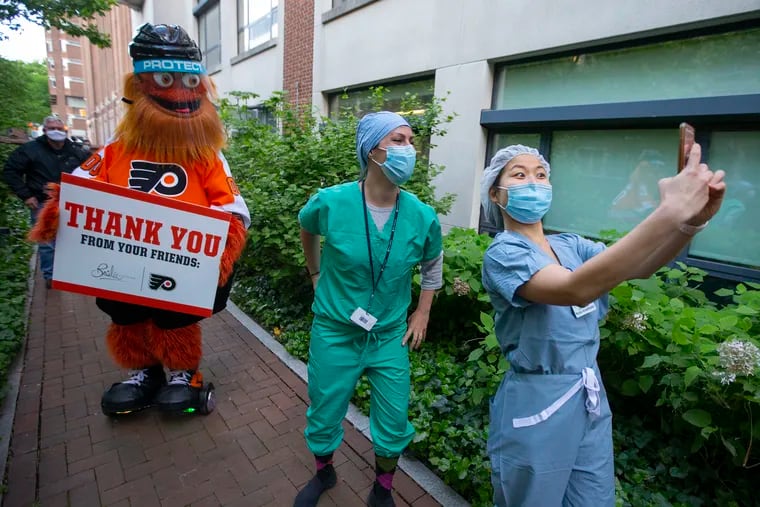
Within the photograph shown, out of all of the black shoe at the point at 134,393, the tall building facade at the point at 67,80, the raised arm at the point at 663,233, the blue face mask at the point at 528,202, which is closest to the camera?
the raised arm at the point at 663,233

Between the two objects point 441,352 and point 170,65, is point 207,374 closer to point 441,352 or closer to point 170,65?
point 441,352

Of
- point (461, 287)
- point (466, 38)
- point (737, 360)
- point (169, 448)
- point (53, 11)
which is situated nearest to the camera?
point (737, 360)

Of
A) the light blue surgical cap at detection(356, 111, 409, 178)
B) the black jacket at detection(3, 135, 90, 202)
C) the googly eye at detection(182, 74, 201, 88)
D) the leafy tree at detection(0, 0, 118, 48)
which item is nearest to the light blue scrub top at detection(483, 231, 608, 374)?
the light blue surgical cap at detection(356, 111, 409, 178)

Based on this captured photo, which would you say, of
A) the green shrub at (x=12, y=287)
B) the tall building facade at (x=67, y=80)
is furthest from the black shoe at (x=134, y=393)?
the tall building facade at (x=67, y=80)

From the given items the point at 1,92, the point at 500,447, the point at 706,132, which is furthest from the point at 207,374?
the point at 1,92

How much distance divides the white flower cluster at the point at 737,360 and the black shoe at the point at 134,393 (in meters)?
3.19

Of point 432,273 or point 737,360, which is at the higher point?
point 432,273

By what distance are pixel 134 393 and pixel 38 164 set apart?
11.3 feet

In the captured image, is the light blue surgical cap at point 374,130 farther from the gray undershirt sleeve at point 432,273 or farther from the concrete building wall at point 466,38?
the concrete building wall at point 466,38

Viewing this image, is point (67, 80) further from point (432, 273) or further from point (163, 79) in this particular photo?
point (432, 273)

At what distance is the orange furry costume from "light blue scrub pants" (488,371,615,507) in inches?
71.1

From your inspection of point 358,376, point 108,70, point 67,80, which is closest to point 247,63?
point 358,376

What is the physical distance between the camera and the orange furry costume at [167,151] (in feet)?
7.94

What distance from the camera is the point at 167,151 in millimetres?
2488
